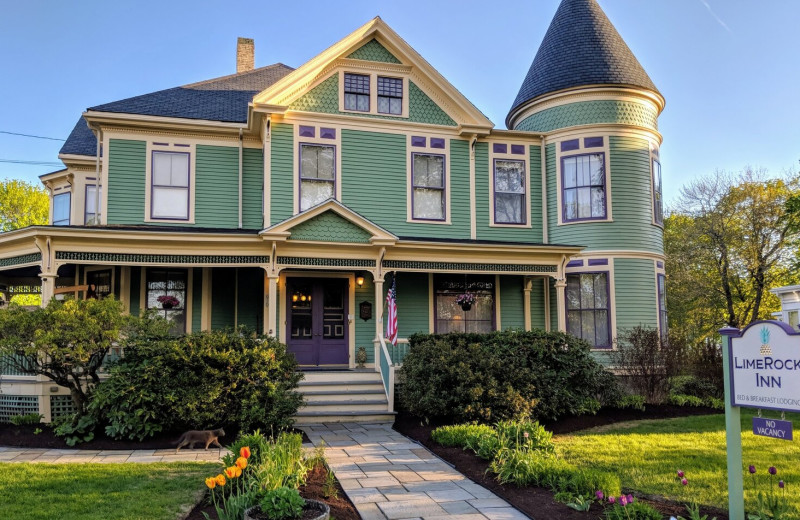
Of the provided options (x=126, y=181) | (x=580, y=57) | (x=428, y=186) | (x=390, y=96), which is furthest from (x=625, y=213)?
(x=126, y=181)

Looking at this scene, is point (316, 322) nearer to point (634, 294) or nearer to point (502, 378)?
point (502, 378)

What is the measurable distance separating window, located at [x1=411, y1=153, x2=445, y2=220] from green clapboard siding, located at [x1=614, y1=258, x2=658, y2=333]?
4444 millimetres

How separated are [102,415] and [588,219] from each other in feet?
36.4

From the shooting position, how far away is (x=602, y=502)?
501 cm

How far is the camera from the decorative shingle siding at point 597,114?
48.0 ft

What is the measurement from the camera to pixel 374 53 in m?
14.2

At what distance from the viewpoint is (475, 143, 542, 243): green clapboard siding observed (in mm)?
14656

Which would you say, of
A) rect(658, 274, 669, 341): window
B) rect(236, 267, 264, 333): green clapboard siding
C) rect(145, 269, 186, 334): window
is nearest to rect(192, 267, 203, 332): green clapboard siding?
rect(145, 269, 186, 334): window

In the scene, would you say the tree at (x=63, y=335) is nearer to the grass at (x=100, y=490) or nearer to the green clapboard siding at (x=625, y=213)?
the grass at (x=100, y=490)

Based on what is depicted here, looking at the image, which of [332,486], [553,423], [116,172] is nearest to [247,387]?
[332,486]

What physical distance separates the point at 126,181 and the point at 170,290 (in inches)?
101

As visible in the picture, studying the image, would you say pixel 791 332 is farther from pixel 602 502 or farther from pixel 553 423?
pixel 553 423

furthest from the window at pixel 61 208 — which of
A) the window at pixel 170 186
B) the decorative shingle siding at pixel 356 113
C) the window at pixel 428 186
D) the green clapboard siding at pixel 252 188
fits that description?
the window at pixel 428 186

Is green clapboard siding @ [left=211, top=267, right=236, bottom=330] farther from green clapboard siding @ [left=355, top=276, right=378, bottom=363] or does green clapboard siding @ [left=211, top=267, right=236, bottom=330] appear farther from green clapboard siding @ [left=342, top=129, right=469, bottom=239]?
green clapboard siding @ [left=342, top=129, right=469, bottom=239]
